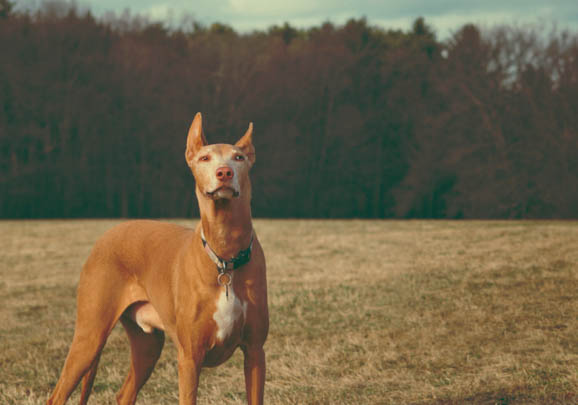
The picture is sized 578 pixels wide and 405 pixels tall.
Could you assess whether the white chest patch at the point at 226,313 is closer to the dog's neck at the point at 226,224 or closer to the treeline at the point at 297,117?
the dog's neck at the point at 226,224

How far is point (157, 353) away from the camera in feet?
15.9

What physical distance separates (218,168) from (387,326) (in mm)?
5610

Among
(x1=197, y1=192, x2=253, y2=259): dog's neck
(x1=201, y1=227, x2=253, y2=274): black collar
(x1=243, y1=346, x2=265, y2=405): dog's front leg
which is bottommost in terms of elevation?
(x1=243, y1=346, x2=265, y2=405): dog's front leg

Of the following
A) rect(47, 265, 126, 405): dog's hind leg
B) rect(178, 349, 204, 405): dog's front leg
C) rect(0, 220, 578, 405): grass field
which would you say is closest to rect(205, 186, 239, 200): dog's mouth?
rect(178, 349, 204, 405): dog's front leg

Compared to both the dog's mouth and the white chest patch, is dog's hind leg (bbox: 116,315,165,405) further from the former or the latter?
the dog's mouth

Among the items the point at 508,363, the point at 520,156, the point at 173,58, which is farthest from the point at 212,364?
the point at 173,58

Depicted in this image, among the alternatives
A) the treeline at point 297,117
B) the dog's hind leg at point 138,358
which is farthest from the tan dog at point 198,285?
the treeline at point 297,117

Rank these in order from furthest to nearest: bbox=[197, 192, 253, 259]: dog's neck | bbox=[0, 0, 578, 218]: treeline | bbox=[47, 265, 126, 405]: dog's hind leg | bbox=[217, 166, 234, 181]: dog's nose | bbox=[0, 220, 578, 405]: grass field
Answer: bbox=[0, 0, 578, 218]: treeline
bbox=[0, 220, 578, 405]: grass field
bbox=[47, 265, 126, 405]: dog's hind leg
bbox=[197, 192, 253, 259]: dog's neck
bbox=[217, 166, 234, 181]: dog's nose

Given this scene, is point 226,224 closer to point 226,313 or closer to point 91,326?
point 226,313

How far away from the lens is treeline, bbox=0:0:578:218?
24688mm

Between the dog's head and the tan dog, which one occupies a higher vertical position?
the dog's head

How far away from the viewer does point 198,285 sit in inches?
149

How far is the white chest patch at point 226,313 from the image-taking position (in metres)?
3.71

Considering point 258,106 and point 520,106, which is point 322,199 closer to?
point 258,106
